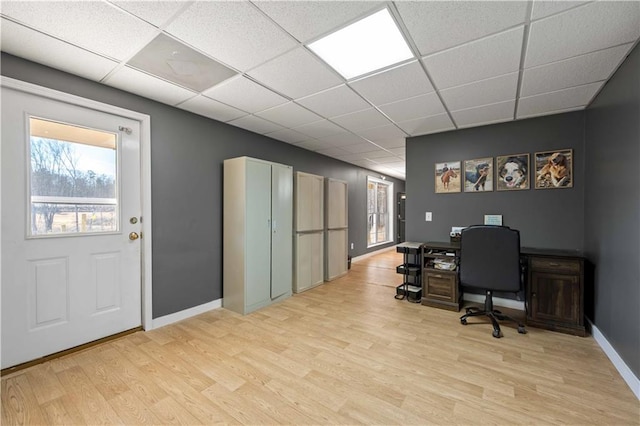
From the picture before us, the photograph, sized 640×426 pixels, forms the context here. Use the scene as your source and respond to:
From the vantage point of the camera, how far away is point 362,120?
3.45m

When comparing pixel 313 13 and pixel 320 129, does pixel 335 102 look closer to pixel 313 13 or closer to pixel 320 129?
pixel 320 129

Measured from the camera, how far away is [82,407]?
1.69 meters

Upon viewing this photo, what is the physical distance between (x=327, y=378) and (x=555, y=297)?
102 inches

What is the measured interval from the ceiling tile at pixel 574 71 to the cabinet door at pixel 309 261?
10.8 feet

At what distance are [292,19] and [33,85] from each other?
2203 mm

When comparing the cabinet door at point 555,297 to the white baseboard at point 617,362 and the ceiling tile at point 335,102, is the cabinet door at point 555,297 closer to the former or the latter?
the white baseboard at point 617,362

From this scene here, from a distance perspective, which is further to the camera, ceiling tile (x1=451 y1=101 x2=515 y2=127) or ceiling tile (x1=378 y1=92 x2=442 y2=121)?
ceiling tile (x1=451 y1=101 x2=515 y2=127)

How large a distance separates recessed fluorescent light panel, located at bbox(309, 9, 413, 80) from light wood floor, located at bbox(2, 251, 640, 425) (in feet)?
8.21

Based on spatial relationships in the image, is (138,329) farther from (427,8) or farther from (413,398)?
(427,8)

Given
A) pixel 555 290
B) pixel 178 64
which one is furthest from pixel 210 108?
pixel 555 290

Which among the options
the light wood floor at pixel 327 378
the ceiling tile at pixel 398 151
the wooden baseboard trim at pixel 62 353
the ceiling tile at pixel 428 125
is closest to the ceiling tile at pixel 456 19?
the ceiling tile at pixel 428 125

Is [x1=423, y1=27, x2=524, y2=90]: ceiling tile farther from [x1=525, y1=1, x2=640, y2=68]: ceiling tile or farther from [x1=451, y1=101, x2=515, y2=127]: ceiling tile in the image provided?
[x1=451, y1=101, x2=515, y2=127]: ceiling tile

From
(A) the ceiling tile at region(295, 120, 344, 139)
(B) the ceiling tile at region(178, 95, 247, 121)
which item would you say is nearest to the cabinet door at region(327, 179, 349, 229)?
(A) the ceiling tile at region(295, 120, 344, 139)

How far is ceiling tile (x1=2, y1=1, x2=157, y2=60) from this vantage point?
1.54 m
